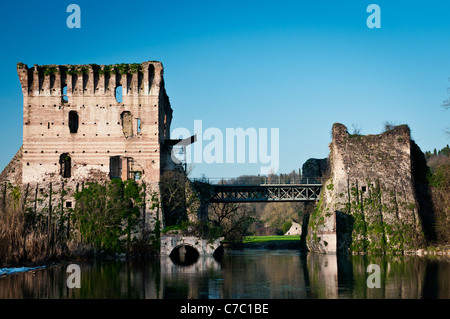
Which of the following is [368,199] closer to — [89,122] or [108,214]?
[108,214]

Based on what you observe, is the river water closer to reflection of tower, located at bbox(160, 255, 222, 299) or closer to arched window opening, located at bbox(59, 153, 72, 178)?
reflection of tower, located at bbox(160, 255, 222, 299)

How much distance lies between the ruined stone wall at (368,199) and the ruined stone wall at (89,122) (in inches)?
541

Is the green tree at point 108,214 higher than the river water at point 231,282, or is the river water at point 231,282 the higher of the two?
the green tree at point 108,214

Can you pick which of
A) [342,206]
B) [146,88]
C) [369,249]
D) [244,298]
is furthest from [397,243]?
[244,298]

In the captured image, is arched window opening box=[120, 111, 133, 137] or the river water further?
arched window opening box=[120, 111, 133, 137]

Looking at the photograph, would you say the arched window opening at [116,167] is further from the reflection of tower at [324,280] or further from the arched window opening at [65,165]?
the reflection of tower at [324,280]

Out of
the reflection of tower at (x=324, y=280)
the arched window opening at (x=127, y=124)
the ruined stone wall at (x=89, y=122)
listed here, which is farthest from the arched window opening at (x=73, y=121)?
the reflection of tower at (x=324, y=280)

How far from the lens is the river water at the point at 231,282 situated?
17.2 m

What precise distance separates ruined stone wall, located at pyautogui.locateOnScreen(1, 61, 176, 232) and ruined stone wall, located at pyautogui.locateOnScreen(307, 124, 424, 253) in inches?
541

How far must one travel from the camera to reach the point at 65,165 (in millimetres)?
38812

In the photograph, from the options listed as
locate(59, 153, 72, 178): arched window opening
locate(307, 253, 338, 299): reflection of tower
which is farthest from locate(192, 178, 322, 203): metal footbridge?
locate(307, 253, 338, 299): reflection of tower

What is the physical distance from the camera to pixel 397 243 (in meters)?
37.8

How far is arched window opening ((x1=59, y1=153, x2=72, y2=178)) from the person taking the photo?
125 ft
